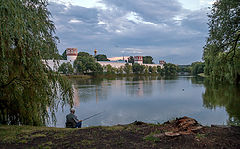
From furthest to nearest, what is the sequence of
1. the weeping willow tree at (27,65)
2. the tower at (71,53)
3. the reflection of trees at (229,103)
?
the tower at (71,53)
the reflection of trees at (229,103)
the weeping willow tree at (27,65)

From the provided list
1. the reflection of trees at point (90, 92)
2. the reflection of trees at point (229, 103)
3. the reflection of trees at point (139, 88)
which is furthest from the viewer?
the reflection of trees at point (139, 88)

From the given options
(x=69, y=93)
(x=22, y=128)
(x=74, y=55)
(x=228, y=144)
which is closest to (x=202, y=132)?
(x=228, y=144)

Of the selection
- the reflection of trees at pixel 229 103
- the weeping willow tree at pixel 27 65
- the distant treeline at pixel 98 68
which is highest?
the distant treeline at pixel 98 68

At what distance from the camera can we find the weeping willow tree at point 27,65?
363 cm

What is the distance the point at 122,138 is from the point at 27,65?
8.69ft

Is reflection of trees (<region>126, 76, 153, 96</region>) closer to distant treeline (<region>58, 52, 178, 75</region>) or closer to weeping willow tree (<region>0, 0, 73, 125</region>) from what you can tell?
distant treeline (<region>58, 52, 178, 75</region>)

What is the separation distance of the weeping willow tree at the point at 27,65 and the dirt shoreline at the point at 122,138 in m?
0.76

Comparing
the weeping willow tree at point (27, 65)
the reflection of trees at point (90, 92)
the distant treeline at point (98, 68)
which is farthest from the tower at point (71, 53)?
the weeping willow tree at point (27, 65)

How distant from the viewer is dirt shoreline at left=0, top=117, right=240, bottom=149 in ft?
12.2

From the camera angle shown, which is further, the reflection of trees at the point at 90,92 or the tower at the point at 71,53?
the tower at the point at 71,53

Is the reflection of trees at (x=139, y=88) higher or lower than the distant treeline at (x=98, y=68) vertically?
lower

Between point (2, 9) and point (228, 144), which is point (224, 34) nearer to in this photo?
point (228, 144)

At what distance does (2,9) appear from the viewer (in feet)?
11.2

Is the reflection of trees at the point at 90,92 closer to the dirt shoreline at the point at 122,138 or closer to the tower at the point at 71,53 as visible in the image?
the dirt shoreline at the point at 122,138
